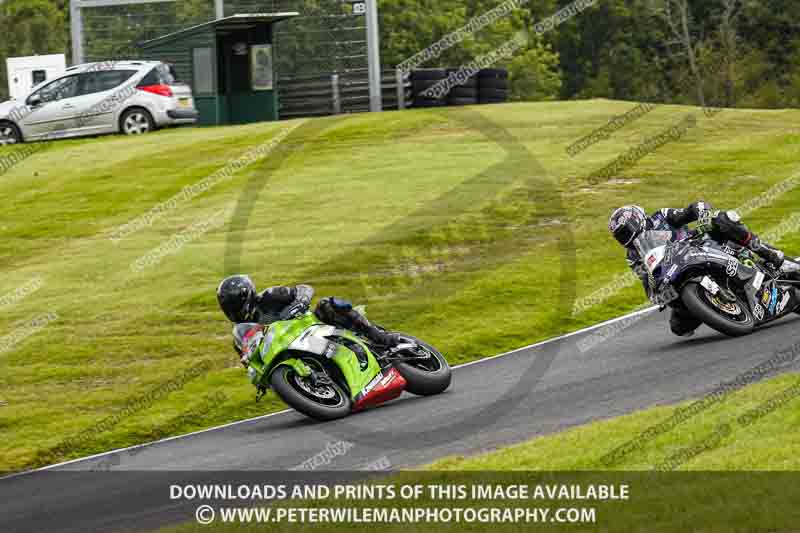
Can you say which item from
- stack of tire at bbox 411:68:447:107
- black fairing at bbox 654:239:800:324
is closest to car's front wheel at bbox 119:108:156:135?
stack of tire at bbox 411:68:447:107

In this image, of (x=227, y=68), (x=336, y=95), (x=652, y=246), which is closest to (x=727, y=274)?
(x=652, y=246)

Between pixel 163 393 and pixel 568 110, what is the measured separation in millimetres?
21162

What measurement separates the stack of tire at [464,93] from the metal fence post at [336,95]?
125 inches

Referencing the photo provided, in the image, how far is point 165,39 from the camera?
124 ft

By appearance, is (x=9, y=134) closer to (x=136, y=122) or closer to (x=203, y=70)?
(x=136, y=122)

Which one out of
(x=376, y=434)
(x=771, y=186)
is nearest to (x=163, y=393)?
(x=376, y=434)

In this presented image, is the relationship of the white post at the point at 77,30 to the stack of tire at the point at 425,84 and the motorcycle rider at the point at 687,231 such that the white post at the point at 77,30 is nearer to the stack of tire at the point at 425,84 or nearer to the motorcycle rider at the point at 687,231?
the stack of tire at the point at 425,84

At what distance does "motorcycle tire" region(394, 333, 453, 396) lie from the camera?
40.0 feet

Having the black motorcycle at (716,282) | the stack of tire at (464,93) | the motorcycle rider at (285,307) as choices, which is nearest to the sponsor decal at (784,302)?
the black motorcycle at (716,282)

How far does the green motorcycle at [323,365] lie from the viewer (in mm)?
11523

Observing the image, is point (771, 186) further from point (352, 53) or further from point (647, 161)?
point (352, 53)

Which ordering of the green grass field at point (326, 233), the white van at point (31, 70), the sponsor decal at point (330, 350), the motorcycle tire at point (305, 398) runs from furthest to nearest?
the white van at point (31, 70), the green grass field at point (326, 233), the sponsor decal at point (330, 350), the motorcycle tire at point (305, 398)

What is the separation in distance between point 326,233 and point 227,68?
16.0 metres

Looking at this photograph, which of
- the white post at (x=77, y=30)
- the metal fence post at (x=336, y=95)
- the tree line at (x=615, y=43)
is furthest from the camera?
the tree line at (x=615, y=43)
